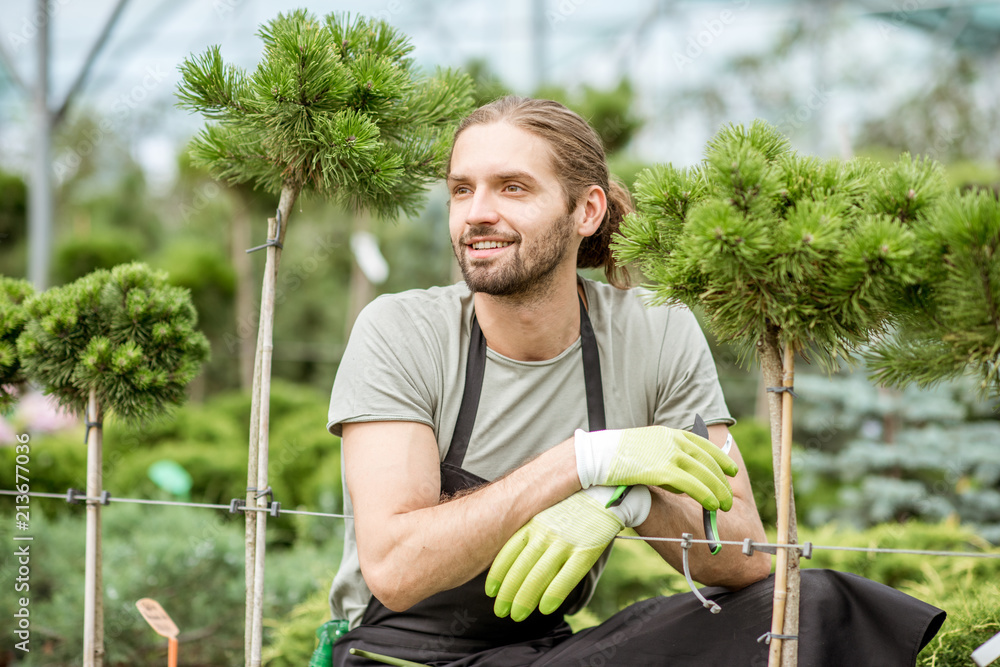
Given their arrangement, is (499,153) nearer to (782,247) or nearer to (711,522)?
(782,247)

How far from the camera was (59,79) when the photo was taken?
8.91 meters

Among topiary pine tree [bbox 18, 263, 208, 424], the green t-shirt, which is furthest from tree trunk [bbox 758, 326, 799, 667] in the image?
Answer: topiary pine tree [bbox 18, 263, 208, 424]

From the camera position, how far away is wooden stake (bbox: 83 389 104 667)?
1.73m

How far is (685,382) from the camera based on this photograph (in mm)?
1856

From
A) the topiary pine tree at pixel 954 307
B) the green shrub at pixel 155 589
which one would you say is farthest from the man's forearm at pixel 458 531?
Result: the green shrub at pixel 155 589

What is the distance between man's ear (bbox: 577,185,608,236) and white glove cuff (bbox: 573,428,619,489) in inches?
24.1

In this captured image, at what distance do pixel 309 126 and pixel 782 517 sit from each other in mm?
1090

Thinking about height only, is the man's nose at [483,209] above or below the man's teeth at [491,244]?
above

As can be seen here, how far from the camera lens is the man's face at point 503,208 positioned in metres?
1.70

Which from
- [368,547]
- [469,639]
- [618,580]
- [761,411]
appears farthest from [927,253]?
[761,411]

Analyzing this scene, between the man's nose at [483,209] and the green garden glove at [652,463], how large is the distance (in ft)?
1.67
